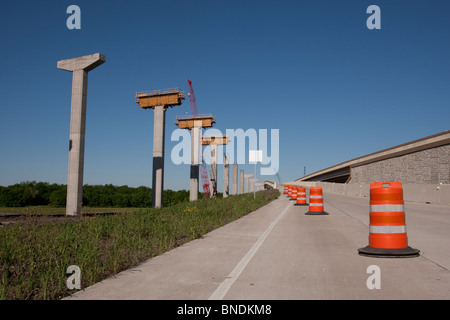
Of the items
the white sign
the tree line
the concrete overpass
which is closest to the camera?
the white sign

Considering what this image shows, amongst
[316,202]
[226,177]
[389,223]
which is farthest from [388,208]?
[226,177]

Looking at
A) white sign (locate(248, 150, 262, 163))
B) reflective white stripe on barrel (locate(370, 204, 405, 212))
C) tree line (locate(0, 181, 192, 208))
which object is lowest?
tree line (locate(0, 181, 192, 208))

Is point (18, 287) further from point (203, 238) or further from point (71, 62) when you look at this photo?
point (71, 62)

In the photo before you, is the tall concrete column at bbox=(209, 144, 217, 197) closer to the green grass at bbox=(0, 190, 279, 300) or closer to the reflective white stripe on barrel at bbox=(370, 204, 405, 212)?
the green grass at bbox=(0, 190, 279, 300)

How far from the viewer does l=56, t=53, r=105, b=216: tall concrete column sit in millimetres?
22875

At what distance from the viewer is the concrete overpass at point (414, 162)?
40344 mm

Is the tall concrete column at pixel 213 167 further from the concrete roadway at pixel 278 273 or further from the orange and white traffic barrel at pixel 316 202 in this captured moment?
the concrete roadway at pixel 278 273

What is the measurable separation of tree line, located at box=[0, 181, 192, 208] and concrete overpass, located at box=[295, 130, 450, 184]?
117ft

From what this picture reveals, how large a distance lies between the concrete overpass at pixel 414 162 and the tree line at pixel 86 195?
117ft

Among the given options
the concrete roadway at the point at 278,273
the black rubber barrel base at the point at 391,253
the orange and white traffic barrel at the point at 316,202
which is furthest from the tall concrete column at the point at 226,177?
the black rubber barrel base at the point at 391,253

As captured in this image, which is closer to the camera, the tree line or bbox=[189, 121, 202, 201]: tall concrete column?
bbox=[189, 121, 202, 201]: tall concrete column

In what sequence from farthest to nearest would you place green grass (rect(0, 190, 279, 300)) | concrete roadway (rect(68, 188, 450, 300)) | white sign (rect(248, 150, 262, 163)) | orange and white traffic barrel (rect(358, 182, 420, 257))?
white sign (rect(248, 150, 262, 163)) → orange and white traffic barrel (rect(358, 182, 420, 257)) → green grass (rect(0, 190, 279, 300)) → concrete roadway (rect(68, 188, 450, 300))

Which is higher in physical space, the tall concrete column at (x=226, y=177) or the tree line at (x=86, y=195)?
the tall concrete column at (x=226, y=177)

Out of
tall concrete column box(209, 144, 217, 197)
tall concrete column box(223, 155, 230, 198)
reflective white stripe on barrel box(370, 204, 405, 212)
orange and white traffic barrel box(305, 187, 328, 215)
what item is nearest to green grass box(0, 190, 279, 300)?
reflective white stripe on barrel box(370, 204, 405, 212)
